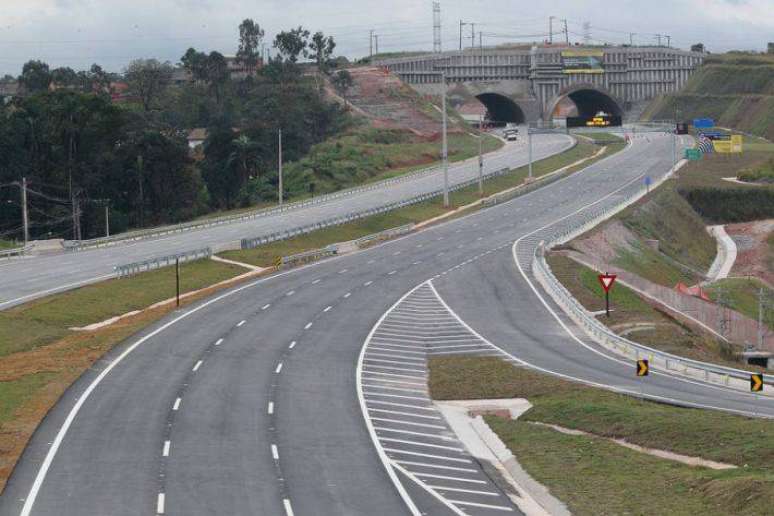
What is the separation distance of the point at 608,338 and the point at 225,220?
238ft

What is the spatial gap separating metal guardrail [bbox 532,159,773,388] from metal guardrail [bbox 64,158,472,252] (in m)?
35.3

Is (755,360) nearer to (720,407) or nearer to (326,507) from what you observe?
(720,407)

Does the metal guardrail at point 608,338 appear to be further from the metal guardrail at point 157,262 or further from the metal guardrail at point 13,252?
the metal guardrail at point 13,252

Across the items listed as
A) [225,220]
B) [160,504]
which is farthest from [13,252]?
[160,504]

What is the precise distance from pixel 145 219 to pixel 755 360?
107690mm

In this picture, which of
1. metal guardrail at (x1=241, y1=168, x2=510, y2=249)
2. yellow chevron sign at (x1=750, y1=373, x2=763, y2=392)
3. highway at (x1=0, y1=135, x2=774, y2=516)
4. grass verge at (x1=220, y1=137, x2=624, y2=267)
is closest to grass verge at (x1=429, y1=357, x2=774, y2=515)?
yellow chevron sign at (x1=750, y1=373, x2=763, y2=392)

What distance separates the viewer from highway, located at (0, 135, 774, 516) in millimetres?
34938

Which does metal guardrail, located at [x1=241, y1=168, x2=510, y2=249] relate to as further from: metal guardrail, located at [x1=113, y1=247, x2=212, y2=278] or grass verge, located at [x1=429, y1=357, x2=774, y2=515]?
grass verge, located at [x1=429, y1=357, x2=774, y2=515]

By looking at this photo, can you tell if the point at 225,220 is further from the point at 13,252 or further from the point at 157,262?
the point at 157,262

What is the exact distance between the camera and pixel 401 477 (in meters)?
37.1

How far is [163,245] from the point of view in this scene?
352 feet

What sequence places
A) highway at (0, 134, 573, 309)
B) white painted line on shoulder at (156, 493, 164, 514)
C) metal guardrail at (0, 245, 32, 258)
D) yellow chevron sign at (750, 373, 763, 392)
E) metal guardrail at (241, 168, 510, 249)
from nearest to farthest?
white painted line on shoulder at (156, 493, 164, 514) < yellow chevron sign at (750, 373, 763, 392) < highway at (0, 134, 573, 309) < metal guardrail at (0, 245, 32, 258) < metal guardrail at (241, 168, 510, 249)

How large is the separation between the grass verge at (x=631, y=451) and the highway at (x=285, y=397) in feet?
7.15

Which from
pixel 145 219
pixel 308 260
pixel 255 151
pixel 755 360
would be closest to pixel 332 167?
pixel 255 151
